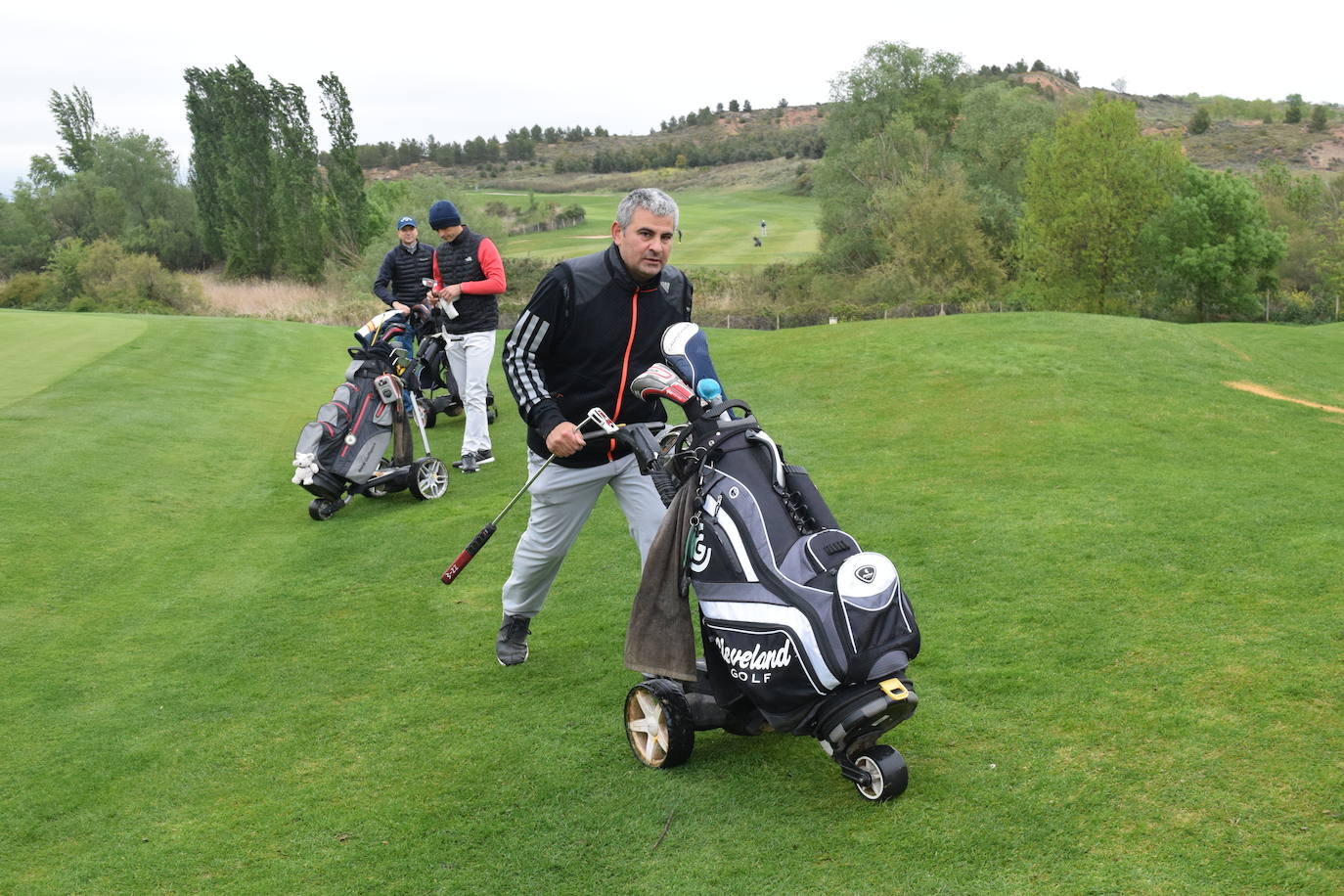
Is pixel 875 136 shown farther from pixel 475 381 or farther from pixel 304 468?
pixel 304 468

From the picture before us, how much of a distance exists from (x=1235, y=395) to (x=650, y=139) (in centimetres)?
15624

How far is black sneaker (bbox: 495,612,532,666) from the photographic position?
5227 millimetres

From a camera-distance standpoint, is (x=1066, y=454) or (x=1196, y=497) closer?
(x=1196, y=497)

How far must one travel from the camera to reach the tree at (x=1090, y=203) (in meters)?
37.0

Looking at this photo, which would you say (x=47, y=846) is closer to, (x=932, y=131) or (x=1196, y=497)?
(x=1196, y=497)

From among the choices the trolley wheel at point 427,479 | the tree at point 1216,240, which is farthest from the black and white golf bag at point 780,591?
the tree at point 1216,240

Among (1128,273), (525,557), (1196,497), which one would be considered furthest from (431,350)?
(1128,273)

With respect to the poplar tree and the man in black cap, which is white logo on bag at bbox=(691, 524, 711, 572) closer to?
the man in black cap

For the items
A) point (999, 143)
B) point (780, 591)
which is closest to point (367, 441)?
point (780, 591)

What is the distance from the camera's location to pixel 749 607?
3.55m

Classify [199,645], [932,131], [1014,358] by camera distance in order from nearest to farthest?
[199,645]
[1014,358]
[932,131]

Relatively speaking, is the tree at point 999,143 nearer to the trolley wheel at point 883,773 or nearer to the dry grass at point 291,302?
the dry grass at point 291,302

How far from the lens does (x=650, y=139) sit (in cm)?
16038

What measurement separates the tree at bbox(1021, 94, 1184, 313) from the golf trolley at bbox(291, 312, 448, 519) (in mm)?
33200
